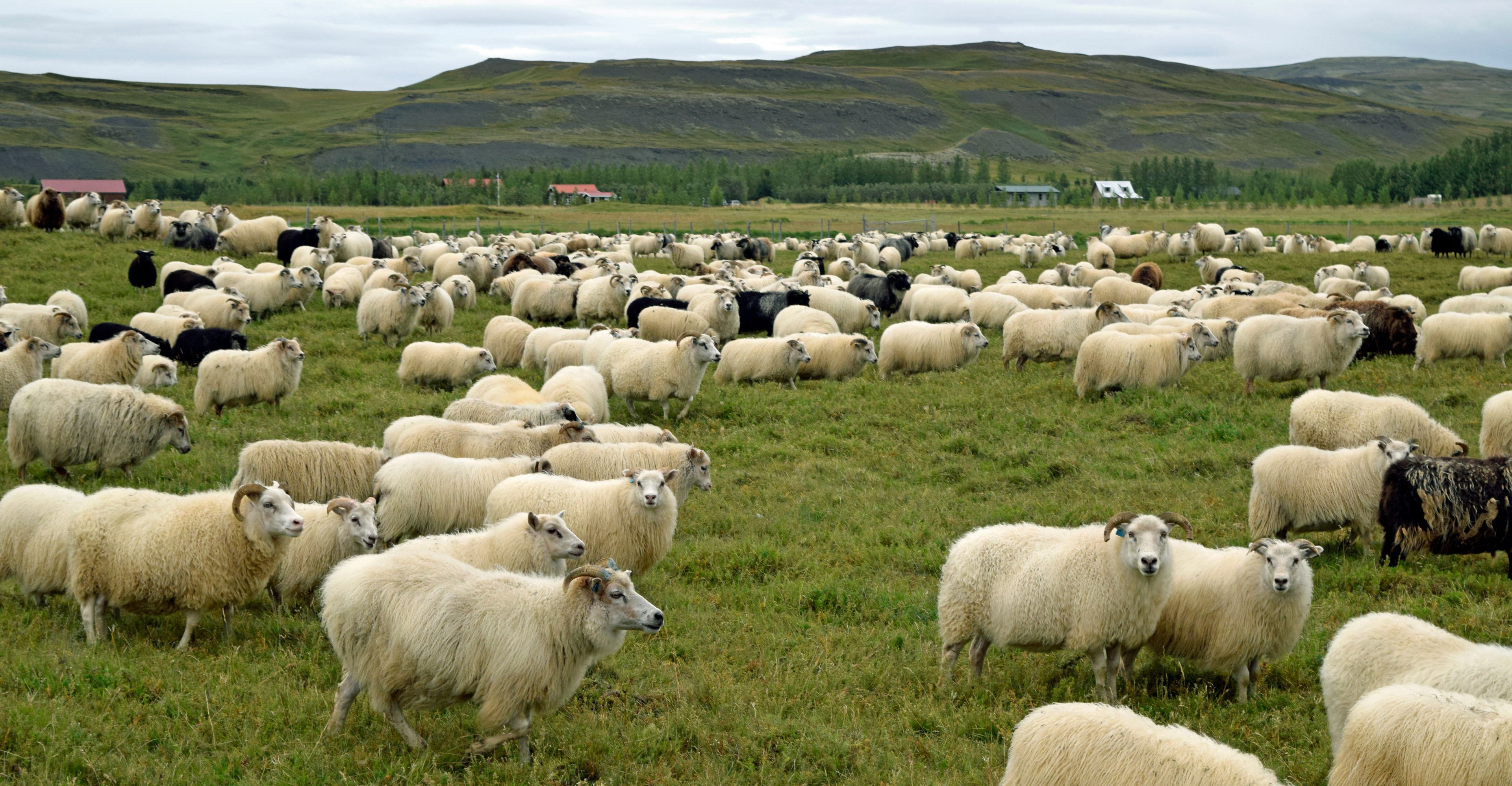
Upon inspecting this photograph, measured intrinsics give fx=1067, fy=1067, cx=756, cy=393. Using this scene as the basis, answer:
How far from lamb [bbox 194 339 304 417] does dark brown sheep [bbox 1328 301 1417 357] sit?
61.3 ft

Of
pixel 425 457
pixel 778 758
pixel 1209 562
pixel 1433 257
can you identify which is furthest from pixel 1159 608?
pixel 1433 257

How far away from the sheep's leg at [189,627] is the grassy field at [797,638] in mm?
151

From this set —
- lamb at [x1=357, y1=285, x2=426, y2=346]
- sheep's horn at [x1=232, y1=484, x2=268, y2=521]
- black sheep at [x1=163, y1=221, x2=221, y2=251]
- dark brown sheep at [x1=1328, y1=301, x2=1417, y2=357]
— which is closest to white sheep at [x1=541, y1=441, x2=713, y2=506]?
sheep's horn at [x1=232, y1=484, x2=268, y2=521]

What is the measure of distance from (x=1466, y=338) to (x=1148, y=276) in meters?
12.9

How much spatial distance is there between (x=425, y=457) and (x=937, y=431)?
7856 millimetres

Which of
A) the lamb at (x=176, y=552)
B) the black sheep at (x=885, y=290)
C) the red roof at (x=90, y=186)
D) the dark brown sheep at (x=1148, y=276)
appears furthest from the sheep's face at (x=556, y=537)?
the red roof at (x=90, y=186)

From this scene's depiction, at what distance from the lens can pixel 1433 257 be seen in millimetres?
37000

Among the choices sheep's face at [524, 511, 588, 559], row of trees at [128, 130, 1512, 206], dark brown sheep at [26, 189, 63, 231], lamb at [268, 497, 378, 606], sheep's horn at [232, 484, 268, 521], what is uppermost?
row of trees at [128, 130, 1512, 206]

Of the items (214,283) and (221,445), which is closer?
(221,445)

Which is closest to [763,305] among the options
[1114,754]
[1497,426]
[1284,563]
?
[1497,426]

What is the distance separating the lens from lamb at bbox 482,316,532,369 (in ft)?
66.7

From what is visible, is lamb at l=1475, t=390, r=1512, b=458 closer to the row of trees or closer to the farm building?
the row of trees

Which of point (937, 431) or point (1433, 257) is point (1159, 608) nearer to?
point (937, 431)

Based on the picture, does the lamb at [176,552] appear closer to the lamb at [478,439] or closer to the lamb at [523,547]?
the lamb at [523,547]
